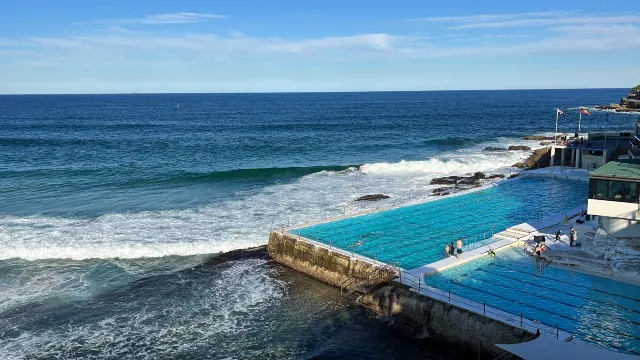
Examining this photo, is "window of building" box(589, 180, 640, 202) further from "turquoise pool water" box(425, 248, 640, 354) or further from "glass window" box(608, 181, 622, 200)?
"turquoise pool water" box(425, 248, 640, 354)

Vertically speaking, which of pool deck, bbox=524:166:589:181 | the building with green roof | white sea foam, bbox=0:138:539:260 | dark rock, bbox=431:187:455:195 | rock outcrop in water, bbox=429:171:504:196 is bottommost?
white sea foam, bbox=0:138:539:260

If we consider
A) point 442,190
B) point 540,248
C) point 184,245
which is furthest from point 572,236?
point 184,245

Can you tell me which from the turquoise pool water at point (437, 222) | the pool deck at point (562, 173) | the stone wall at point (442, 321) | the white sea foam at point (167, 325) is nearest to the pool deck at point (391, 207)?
the turquoise pool water at point (437, 222)

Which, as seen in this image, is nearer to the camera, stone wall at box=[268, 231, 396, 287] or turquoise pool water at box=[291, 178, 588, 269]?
stone wall at box=[268, 231, 396, 287]

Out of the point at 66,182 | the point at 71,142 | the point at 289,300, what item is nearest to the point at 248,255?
the point at 289,300

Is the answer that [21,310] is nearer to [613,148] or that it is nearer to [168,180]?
[168,180]

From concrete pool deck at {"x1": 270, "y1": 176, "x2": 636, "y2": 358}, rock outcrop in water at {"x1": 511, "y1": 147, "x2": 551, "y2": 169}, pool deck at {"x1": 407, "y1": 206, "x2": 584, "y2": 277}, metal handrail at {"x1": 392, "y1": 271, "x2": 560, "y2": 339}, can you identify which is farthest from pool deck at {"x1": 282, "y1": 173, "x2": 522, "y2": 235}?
metal handrail at {"x1": 392, "y1": 271, "x2": 560, "y2": 339}

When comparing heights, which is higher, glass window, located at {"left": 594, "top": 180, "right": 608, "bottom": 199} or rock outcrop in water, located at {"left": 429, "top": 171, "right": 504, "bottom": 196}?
glass window, located at {"left": 594, "top": 180, "right": 608, "bottom": 199}
